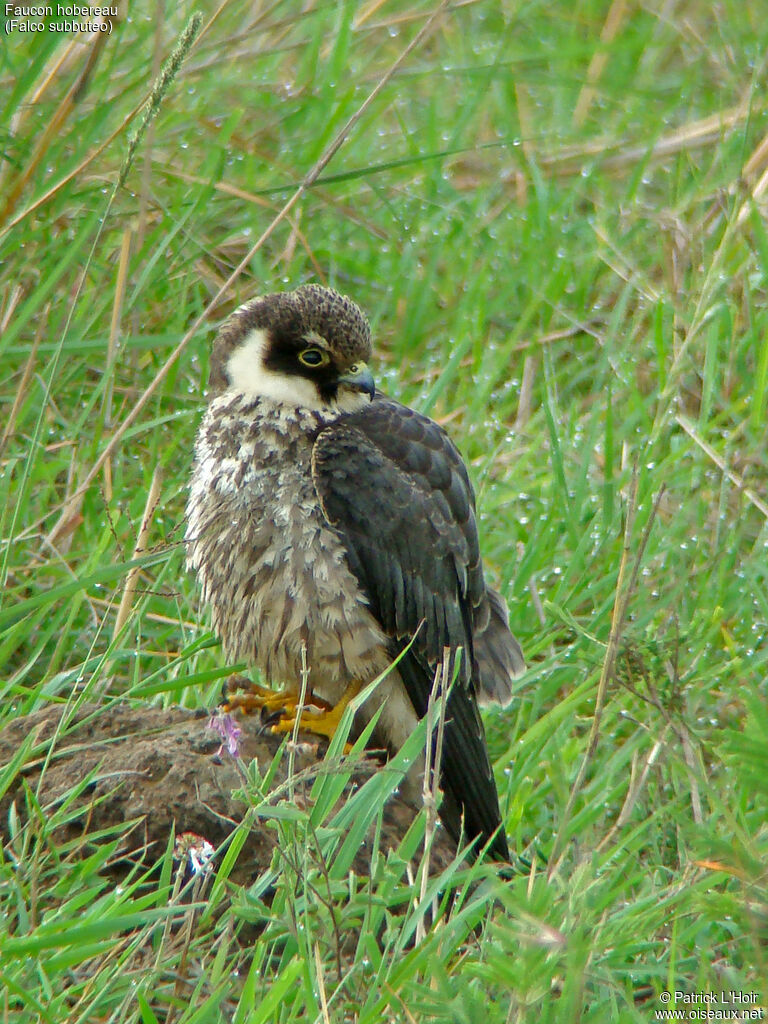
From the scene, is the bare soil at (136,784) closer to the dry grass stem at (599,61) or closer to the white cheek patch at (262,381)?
the white cheek patch at (262,381)

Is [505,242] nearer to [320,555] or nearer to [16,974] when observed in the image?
[320,555]

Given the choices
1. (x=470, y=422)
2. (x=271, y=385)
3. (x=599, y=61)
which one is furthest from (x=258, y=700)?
(x=599, y=61)

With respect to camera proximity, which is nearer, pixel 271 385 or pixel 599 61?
pixel 271 385

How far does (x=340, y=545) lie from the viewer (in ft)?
10.7

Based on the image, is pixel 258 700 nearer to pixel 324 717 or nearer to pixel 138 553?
pixel 324 717

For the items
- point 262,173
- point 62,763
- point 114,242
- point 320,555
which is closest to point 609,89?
point 262,173

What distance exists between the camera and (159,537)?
413cm

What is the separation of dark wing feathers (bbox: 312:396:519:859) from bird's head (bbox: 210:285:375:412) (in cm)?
9

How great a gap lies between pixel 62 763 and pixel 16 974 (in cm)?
84

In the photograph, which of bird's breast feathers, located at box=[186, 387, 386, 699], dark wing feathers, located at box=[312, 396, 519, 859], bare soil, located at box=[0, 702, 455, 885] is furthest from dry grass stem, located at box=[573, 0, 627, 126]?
bare soil, located at box=[0, 702, 455, 885]

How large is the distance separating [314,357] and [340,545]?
Result: 0.55m

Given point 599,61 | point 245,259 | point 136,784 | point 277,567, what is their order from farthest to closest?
point 599,61
point 277,567
point 245,259
point 136,784

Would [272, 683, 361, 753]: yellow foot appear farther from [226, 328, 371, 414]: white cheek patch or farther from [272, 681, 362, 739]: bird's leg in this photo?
[226, 328, 371, 414]: white cheek patch

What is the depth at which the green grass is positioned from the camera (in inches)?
84.0
